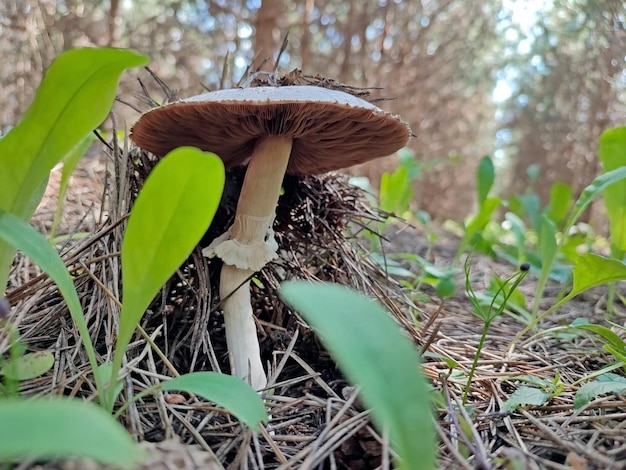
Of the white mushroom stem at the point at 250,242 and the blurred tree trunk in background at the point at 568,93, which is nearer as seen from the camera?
the white mushroom stem at the point at 250,242

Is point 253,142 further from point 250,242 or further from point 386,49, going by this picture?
point 386,49

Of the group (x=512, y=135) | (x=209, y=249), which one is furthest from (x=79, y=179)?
(x=512, y=135)

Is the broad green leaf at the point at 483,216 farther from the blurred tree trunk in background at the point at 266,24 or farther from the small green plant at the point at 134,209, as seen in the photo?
the blurred tree trunk in background at the point at 266,24

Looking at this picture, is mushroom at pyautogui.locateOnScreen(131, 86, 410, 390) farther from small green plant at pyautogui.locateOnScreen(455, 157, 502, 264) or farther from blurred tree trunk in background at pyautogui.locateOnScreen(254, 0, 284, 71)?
blurred tree trunk in background at pyautogui.locateOnScreen(254, 0, 284, 71)

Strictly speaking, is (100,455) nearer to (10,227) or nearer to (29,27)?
(10,227)

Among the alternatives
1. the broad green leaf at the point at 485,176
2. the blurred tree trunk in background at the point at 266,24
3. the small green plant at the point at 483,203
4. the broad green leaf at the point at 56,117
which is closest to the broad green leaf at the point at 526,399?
the broad green leaf at the point at 56,117

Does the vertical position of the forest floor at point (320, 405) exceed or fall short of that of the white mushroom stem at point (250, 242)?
it falls short
